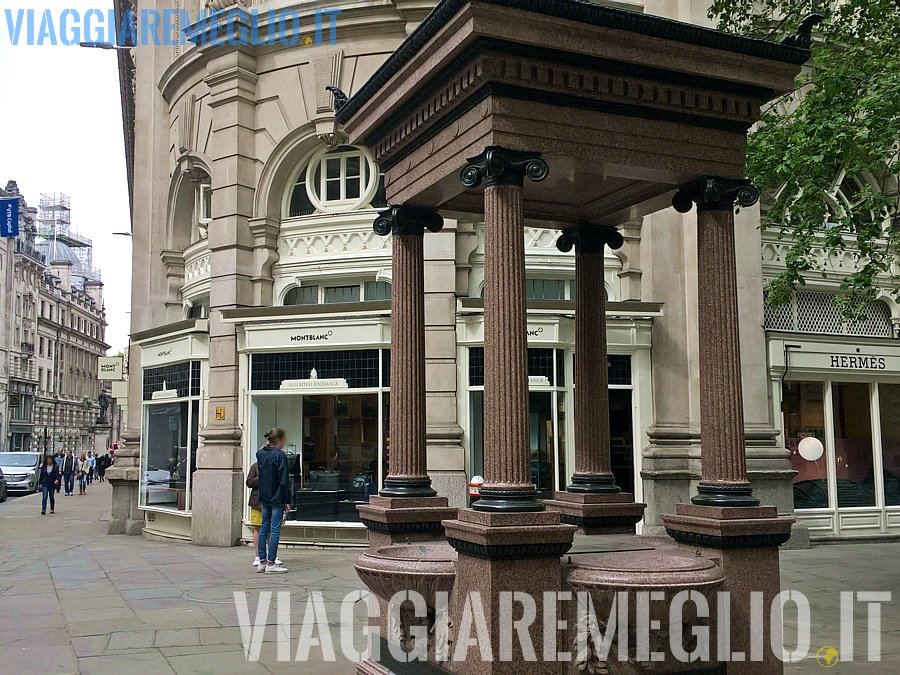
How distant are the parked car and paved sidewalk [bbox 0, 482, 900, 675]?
23.2 meters

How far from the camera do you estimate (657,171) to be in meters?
7.19

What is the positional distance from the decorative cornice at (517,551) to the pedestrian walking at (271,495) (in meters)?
7.23

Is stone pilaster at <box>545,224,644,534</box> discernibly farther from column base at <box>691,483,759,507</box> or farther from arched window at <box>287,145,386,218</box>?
arched window at <box>287,145,386,218</box>

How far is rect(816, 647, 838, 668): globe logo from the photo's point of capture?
7672mm

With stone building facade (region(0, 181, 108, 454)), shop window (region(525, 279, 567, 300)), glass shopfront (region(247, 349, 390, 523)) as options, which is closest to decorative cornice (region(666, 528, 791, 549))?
glass shopfront (region(247, 349, 390, 523))

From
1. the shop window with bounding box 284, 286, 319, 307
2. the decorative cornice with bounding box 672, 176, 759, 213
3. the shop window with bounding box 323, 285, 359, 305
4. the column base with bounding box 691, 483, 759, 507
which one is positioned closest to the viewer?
the column base with bounding box 691, 483, 759, 507

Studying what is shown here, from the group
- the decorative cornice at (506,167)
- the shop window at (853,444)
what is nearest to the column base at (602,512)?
the decorative cornice at (506,167)

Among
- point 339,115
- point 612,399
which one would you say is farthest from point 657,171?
point 612,399

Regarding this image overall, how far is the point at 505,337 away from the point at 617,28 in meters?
2.47

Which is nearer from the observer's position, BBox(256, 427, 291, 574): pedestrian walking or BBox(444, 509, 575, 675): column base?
BBox(444, 509, 575, 675): column base

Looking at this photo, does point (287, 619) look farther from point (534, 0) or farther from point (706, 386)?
point (534, 0)

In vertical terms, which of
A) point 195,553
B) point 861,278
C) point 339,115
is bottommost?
point 195,553

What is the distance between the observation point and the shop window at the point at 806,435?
55.4 feet

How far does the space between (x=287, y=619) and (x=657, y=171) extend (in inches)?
238
